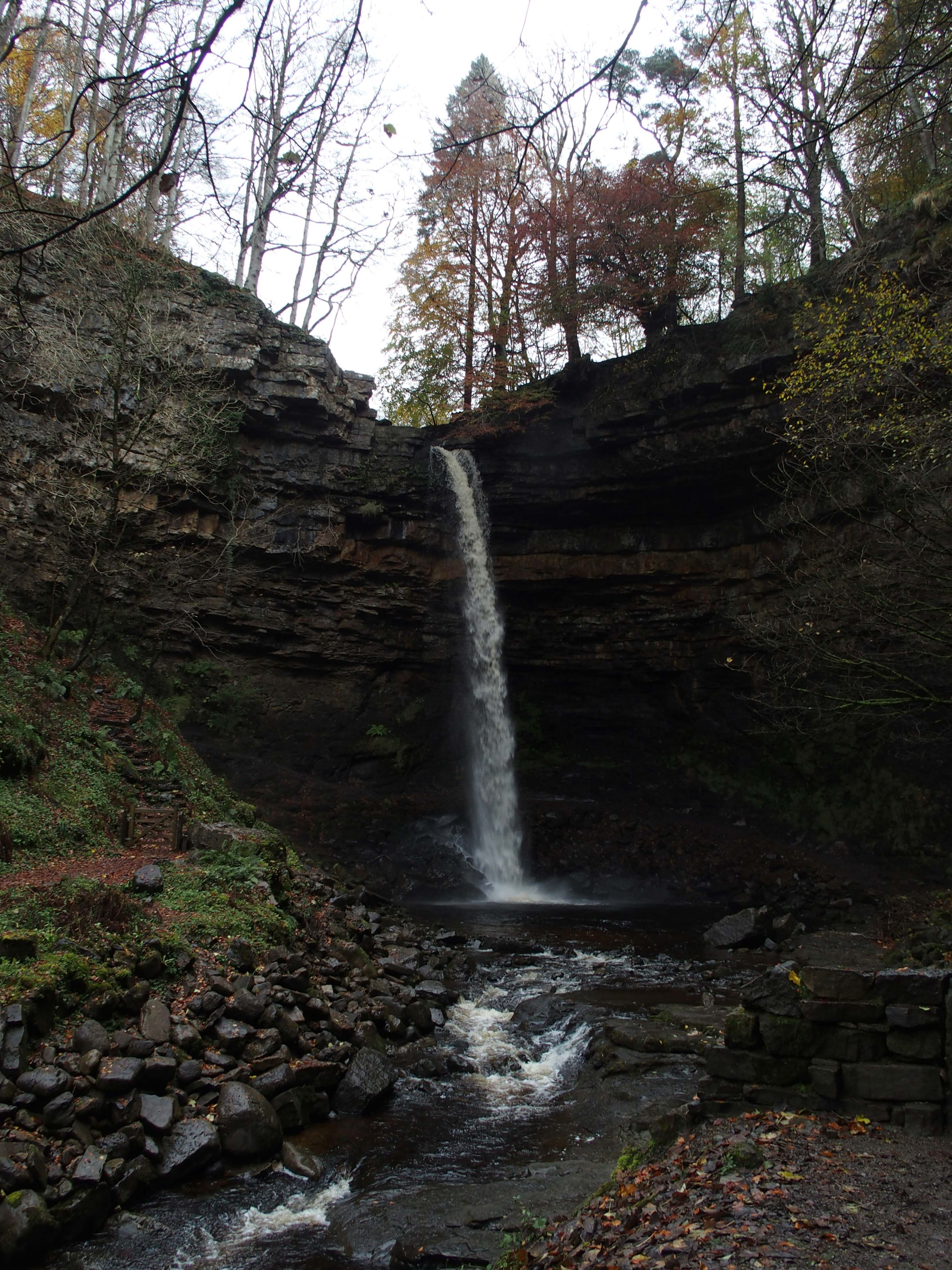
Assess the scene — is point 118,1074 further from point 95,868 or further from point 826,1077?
point 826,1077

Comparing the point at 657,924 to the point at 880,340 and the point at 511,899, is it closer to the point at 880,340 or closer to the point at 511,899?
the point at 511,899

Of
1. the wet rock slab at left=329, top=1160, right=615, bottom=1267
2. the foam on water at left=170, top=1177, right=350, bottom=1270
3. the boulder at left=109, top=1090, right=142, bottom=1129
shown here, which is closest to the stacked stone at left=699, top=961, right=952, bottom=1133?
the wet rock slab at left=329, top=1160, right=615, bottom=1267

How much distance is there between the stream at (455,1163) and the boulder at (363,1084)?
13 centimetres

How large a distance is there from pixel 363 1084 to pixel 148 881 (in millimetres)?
2753

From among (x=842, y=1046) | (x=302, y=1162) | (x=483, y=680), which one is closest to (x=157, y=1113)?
(x=302, y=1162)

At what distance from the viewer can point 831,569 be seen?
12289 mm

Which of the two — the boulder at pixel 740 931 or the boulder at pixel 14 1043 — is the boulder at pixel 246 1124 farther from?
the boulder at pixel 740 931

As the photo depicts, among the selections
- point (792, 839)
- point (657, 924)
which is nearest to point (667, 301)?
point (792, 839)

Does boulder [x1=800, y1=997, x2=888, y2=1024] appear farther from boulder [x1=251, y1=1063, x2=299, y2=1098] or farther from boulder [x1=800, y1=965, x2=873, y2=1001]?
boulder [x1=251, y1=1063, x2=299, y2=1098]

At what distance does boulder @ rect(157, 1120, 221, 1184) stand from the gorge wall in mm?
11937

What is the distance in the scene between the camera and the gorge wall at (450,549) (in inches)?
645

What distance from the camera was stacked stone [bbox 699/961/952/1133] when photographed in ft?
13.7

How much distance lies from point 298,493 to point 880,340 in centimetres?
1229

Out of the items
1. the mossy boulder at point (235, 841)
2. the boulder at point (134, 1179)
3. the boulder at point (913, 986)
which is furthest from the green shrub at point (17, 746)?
the boulder at point (913, 986)
